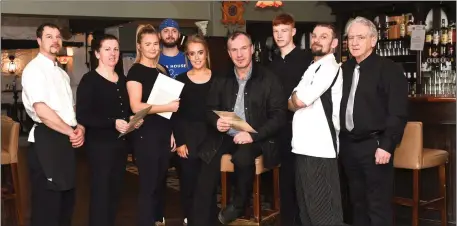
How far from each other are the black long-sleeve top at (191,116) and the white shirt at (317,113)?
0.70 meters

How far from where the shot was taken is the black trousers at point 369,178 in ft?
11.8

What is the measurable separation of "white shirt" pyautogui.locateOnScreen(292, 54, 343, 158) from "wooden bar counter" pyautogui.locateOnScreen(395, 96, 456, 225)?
1.40 meters

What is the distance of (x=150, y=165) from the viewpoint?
3.78 metres

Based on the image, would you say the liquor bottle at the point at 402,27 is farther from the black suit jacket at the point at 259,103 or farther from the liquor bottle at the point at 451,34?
the black suit jacket at the point at 259,103

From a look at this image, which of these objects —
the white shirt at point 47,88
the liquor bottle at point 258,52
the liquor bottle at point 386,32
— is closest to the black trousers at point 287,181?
the white shirt at point 47,88

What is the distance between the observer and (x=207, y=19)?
31.7 ft

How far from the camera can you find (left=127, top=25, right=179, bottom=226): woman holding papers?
3764 millimetres

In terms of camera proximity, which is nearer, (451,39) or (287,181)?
(287,181)

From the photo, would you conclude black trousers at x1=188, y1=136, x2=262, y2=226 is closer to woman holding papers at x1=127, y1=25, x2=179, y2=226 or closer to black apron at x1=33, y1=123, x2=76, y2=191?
woman holding papers at x1=127, y1=25, x2=179, y2=226

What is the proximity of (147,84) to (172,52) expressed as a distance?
0.61 metres

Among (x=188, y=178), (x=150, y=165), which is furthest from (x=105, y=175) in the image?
(x=188, y=178)

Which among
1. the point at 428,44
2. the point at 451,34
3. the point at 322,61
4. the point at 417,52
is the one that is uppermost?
the point at 451,34

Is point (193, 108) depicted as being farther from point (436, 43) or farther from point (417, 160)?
point (436, 43)

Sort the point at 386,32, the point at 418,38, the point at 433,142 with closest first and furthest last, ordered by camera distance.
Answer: the point at 433,142 < the point at 418,38 < the point at 386,32
